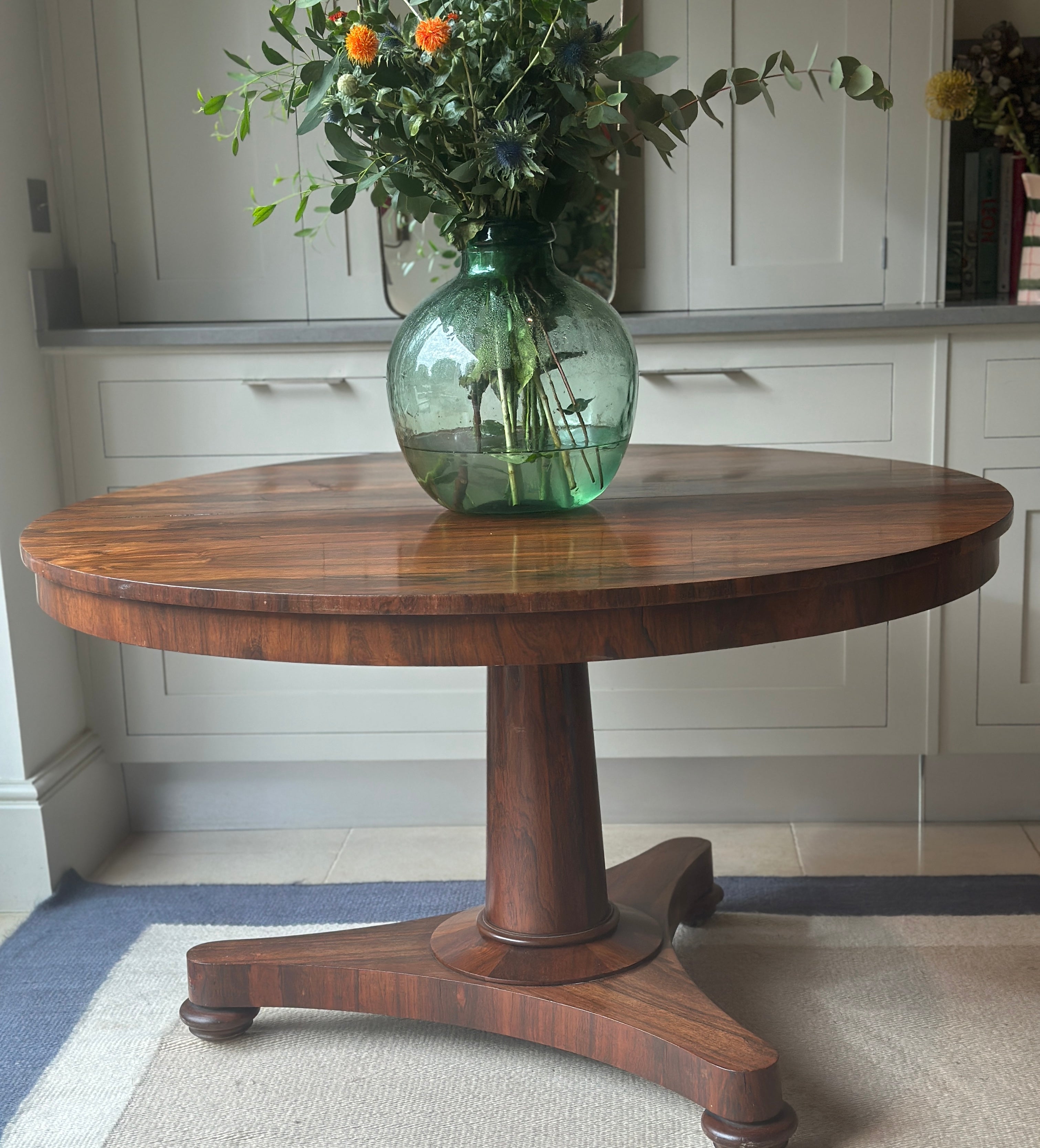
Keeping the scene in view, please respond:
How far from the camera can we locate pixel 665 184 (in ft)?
7.47

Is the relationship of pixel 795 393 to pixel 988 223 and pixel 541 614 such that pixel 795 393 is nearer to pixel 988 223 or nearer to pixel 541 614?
pixel 988 223

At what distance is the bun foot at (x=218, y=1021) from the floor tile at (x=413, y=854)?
53 centimetres

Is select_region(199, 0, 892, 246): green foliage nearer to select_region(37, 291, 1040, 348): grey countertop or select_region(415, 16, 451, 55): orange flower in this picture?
select_region(415, 16, 451, 55): orange flower

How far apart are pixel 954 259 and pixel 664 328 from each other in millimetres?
712

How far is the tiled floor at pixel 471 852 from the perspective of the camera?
2.07 metres

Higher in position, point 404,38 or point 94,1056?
point 404,38

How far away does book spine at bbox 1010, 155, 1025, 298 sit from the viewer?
2316 mm

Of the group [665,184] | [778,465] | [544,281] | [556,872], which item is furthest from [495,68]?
[665,184]

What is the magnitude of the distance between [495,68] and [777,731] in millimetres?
1410

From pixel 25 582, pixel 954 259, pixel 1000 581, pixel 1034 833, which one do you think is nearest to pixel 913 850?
pixel 1034 833

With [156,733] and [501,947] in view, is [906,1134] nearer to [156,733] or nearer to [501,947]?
[501,947]

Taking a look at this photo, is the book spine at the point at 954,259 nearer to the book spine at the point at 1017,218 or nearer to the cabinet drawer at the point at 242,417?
the book spine at the point at 1017,218

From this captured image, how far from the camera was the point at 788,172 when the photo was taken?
7.39ft

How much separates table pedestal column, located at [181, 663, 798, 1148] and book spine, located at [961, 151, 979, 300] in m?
1.42
